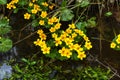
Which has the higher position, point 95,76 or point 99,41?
point 99,41

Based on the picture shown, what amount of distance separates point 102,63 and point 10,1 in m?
1.14

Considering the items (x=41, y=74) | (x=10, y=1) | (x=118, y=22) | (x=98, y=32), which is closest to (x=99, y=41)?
(x=98, y=32)

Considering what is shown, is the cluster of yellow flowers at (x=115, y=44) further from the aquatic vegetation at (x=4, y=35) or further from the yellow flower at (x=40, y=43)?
the aquatic vegetation at (x=4, y=35)

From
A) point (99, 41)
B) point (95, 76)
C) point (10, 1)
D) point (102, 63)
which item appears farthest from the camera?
point (10, 1)

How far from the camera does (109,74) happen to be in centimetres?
270

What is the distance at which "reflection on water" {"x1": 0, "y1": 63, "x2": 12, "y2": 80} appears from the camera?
103 inches

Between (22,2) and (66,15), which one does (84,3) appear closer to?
(66,15)

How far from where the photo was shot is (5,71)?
265 cm

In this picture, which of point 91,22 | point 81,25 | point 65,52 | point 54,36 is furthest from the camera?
point 91,22

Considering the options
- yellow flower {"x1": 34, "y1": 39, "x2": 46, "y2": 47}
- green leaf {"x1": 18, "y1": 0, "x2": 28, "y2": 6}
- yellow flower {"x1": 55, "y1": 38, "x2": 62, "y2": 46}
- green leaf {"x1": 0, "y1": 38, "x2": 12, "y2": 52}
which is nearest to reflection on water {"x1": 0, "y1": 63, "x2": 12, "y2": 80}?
green leaf {"x1": 0, "y1": 38, "x2": 12, "y2": 52}

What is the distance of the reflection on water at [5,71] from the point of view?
2.61 m

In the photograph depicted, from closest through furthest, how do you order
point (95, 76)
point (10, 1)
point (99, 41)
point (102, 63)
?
point (95, 76) → point (102, 63) → point (99, 41) → point (10, 1)

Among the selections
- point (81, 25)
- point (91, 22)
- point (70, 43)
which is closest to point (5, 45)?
point (70, 43)

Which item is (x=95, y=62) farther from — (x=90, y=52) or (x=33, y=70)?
(x=33, y=70)
